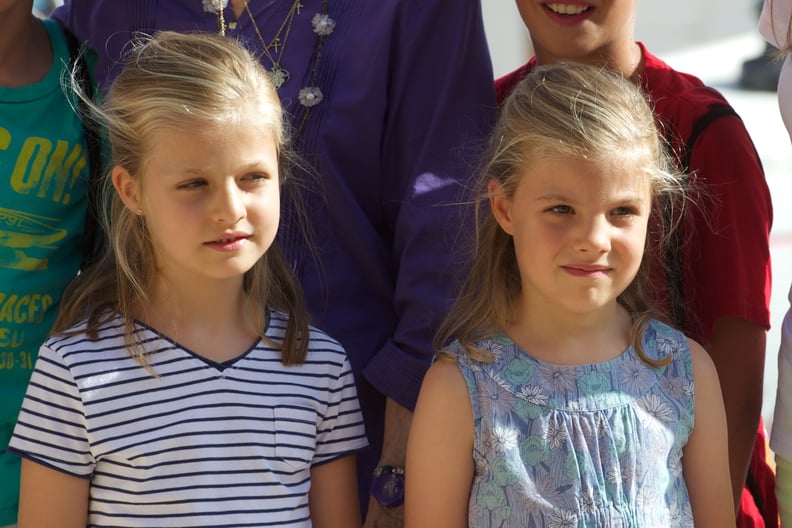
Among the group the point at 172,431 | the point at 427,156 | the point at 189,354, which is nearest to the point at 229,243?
the point at 189,354

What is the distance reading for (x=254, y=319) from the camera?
214cm

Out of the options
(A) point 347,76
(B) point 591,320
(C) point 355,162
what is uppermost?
(A) point 347,76

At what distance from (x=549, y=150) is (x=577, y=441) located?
511 millimetres

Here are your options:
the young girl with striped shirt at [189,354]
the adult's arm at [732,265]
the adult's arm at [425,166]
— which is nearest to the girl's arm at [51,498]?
the young girl with striped shirt at [189,354]

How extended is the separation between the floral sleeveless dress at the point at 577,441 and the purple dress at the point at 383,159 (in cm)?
→ 22

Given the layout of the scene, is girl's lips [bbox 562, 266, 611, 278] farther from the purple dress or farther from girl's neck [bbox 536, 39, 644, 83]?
girl's neck [bbox 536, 39, 644, 83]

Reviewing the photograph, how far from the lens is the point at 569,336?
6.76ft

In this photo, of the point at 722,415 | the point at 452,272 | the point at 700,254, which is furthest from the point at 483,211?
the point at 722,415

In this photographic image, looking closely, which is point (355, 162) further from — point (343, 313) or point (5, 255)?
point (5, 255)

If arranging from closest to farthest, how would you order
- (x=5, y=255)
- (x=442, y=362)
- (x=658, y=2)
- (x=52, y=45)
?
(x=442, y=362), (x=5, y=255), (x=52, y=45), (x=658, y=2)

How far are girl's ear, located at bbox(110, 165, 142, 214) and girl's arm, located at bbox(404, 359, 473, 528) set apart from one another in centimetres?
64

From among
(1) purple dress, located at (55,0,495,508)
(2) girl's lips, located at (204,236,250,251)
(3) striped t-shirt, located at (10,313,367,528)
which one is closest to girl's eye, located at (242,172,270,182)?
(2) girl's lips, located at (204,236,250,251)

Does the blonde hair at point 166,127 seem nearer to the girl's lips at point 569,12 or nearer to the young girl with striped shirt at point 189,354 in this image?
the young girl with striped shirt at point 189,354

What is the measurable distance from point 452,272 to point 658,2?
13836 millimetres
